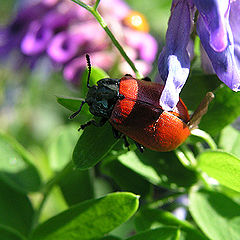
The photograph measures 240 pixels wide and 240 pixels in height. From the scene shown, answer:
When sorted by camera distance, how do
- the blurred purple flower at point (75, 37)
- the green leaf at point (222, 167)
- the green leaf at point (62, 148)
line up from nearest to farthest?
the green leaf at point (222, 167)
the green leaf at point (62, 148)
the blurred purple flower at point (75, 37)

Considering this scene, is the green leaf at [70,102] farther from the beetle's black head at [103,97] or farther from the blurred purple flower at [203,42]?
the blurred purple flower at [203,42]

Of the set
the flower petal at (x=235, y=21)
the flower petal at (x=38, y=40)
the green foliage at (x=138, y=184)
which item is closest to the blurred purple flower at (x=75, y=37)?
the flower petal at (x=38, y=40)

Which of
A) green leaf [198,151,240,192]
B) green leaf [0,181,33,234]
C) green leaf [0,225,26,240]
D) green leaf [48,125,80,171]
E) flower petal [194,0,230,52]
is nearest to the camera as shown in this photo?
flower petal [194,0,230,52]

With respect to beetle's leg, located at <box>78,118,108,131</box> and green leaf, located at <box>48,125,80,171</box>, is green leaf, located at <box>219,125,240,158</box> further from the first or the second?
green leaf, located at <box>48,125,80,171</box>

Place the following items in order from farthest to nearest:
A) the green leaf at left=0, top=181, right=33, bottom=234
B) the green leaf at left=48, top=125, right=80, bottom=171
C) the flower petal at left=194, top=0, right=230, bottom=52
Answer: the green leaf at left=48, top=125, right=80, bottom=171
the green leaf at left=0, top=181, right=33, bottom=234
the flower petal at left=194, top=0, right=230, bottom=52

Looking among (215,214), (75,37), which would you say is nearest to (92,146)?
(215,214)

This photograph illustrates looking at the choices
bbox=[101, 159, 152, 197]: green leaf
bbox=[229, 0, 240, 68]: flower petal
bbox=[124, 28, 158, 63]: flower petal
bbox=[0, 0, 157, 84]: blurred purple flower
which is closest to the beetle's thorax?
bbox=[101, 159, 152, 197]: green leaf

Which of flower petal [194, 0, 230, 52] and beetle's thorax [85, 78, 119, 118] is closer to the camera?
→ flower petal [194, 0, 230, 52]

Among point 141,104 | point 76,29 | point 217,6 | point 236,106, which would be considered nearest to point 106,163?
point 141,104
